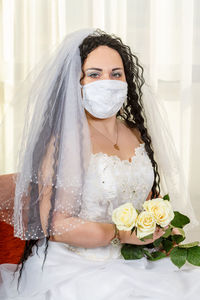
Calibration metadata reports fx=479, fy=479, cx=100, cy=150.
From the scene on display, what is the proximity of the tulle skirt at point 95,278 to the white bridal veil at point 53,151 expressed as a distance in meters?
0.14

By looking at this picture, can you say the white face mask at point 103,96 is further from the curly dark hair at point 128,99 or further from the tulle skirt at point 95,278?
the tulle skirt at point 95,278

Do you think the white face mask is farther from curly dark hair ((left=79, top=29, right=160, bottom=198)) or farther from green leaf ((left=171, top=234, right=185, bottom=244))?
green leaf ((left=171, top=234, right=185, bottom=244))

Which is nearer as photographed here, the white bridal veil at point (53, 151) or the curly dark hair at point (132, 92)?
the white bridal veil at point (53, 151)

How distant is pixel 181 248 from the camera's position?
5.48 ft

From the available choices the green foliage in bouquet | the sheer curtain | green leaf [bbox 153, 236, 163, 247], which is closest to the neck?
the green foliage in bouquet

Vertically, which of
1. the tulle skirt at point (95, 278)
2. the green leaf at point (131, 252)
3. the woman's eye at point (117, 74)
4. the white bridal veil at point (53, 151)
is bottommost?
the tulle skirt at point (95, 278)

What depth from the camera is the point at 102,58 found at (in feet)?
5.78

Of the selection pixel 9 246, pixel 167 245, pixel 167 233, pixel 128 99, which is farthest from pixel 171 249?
pixel 9 246

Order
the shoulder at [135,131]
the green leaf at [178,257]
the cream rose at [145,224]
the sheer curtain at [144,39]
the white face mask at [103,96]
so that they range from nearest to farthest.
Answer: the cream rose at [145,224]
the green leaf at [178,257]
the white face mask at [103,96]
the shoulder at [135,131]
the sheer curtain at [144,39]

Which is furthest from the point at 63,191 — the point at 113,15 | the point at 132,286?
the point at 113,15

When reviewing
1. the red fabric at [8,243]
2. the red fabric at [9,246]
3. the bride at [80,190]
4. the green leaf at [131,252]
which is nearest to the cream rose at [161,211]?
the bride at [80,190]

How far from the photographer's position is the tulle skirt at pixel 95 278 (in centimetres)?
154

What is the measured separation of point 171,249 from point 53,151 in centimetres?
58

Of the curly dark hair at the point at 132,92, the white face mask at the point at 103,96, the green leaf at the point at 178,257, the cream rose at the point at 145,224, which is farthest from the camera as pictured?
the curly dark hair at the point at 132,92
